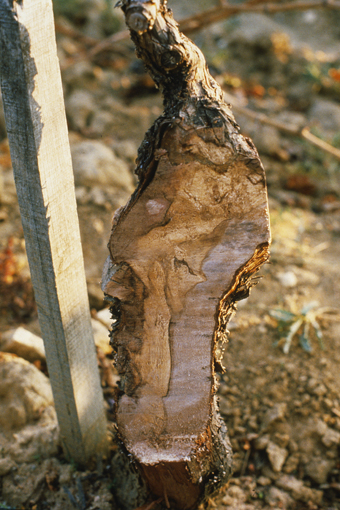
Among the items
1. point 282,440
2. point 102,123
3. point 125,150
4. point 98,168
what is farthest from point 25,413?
point 102,123

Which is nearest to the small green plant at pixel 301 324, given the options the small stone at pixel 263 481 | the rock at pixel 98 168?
the small stone at pixel 263 481

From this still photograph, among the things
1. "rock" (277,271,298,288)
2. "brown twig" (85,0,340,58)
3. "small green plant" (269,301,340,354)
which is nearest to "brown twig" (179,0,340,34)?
"brown twig" (85,0,340,58)

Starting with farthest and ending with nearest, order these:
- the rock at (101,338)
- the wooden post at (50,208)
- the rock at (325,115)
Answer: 1. the rock at (325,115)
2. the rock at (101,338)
3. the wooden post at (50,208)

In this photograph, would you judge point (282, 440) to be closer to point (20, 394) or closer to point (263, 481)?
point (263, 481)

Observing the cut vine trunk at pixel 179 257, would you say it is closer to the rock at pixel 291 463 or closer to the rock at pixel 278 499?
the rock at pixel 278 499

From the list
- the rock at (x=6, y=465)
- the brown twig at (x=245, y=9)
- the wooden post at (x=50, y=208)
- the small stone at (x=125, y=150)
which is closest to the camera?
the wooden post at (x=50, y=208)

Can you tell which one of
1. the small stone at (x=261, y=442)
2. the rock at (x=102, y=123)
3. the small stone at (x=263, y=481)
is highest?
the rock at (x=102, y=123)

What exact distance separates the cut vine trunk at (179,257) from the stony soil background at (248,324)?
1.77 feet

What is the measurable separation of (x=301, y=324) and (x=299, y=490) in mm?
977

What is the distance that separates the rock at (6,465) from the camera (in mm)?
1736

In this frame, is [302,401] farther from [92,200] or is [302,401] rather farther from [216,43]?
[216,43]

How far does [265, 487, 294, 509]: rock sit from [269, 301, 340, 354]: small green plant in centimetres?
75

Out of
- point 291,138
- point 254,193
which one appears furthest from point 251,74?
point 254,193

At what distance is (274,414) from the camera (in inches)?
81.1
